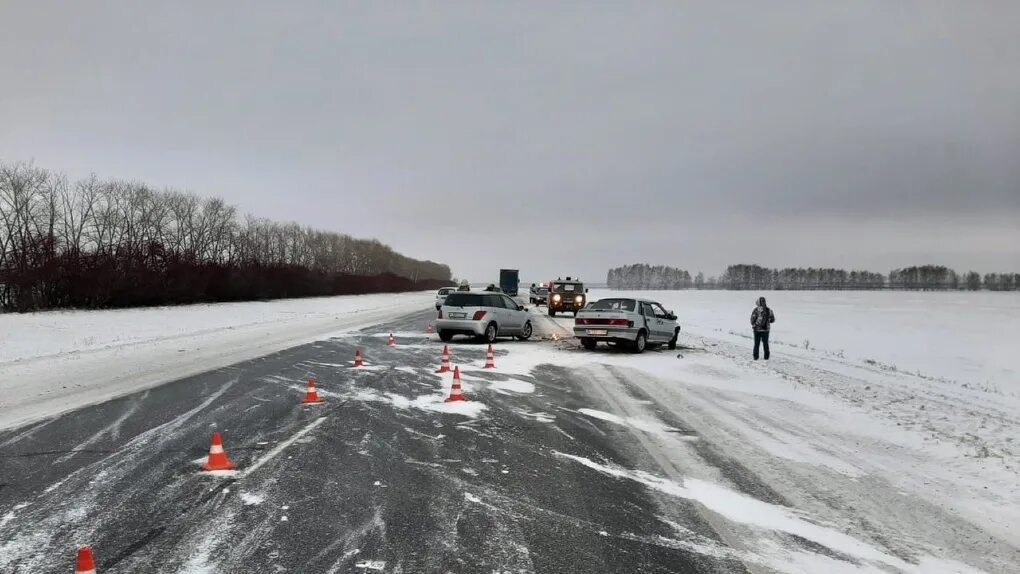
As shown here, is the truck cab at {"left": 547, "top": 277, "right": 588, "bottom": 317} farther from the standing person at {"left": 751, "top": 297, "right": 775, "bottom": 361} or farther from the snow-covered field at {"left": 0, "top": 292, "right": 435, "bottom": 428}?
the standing person at {"left": 751, "top": 297, "right": 775, "bottom": 361}

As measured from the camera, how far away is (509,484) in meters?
5.50

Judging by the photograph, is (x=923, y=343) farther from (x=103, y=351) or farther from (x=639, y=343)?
(x=103, y=351)

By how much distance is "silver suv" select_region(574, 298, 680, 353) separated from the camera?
1708cm

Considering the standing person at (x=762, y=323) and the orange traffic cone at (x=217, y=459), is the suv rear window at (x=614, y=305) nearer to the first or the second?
the standing person at (x=762, y=323)

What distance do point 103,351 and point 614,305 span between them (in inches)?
558

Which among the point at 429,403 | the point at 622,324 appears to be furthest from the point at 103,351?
the point at 622,324

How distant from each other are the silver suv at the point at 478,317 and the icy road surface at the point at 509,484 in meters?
8.62

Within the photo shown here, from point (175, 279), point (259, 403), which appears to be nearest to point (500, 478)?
point (259, 403)

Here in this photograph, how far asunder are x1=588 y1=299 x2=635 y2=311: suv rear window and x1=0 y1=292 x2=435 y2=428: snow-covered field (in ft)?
30.0

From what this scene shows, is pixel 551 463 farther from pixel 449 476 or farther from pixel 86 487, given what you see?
pixel 86 487

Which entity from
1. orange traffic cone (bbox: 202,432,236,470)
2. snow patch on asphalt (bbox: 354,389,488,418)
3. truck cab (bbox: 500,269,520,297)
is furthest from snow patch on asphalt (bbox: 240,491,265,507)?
truck cab (bbox: 500,269,520,297)

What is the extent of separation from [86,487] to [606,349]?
1450 cm

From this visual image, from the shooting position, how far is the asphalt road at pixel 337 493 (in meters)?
3.97

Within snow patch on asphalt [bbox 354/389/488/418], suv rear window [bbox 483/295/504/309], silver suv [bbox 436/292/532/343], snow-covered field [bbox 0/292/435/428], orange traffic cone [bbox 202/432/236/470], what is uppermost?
suv rear window [bbox 483/295/504/309]
